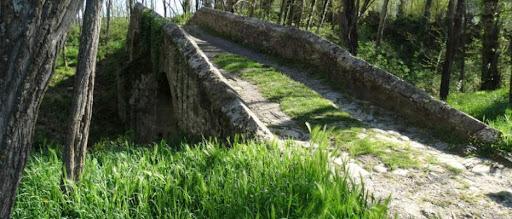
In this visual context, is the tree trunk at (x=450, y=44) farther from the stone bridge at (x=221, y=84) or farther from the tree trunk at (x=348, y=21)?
the stone bridge at (x=221, y=84)

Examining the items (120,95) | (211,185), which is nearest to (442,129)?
(211,185)

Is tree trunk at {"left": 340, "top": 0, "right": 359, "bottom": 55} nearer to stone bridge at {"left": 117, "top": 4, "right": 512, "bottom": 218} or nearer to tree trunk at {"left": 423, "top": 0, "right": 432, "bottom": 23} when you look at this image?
stone bridge at {"left": 117, "top": 4, "right": 512, "bottom": 218}

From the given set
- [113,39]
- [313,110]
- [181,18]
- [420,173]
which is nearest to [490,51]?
[313,110]

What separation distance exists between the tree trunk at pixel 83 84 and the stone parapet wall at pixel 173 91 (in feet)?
6.33

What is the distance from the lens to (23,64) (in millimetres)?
2850

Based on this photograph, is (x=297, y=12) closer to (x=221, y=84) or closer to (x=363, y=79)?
(x=363, y=79)

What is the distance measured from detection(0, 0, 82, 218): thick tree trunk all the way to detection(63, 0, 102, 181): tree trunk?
1486 millimetres

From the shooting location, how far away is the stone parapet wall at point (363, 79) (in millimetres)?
6582

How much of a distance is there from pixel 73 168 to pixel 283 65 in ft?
21.6

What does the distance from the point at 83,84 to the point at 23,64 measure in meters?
1.69

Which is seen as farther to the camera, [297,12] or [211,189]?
[297,12]

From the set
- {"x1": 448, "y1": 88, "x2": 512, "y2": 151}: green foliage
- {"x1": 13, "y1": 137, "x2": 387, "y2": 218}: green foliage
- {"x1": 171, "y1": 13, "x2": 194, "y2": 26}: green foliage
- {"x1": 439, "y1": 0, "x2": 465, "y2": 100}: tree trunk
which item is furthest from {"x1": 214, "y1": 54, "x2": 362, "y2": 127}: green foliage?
{"x1": 171, "y1": 13, "x2": 194, "y2": 26}: green foliage

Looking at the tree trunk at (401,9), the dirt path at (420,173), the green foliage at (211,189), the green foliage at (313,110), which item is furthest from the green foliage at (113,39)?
the green foliage at (211,189)

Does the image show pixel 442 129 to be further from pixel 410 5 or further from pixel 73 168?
pixel 410 5
